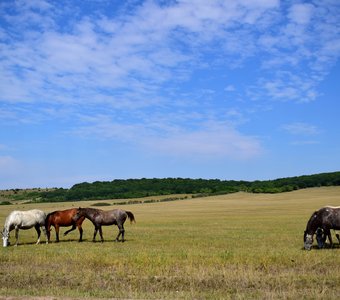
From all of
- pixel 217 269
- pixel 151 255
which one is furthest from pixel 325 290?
pixel 151 255

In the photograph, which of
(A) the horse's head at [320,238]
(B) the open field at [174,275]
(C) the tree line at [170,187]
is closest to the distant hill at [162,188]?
(C) the tree line at [170,187]

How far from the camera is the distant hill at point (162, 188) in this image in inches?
4719

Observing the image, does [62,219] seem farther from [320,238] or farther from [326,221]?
[326,221]

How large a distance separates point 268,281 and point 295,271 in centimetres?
197

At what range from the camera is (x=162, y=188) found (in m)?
138

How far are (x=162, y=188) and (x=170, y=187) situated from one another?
8.35ft

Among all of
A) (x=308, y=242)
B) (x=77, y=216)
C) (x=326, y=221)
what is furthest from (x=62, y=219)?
(x=326, y=221)

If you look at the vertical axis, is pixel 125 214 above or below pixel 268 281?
above

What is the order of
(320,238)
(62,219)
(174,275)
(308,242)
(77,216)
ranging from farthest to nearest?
(62,219) < (77,216) < (320,238) < (308,242) < (174,275)

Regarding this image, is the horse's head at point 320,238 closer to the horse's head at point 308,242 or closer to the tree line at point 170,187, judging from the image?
the horse's head at point 308,242

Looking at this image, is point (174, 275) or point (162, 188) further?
point (162, 188)

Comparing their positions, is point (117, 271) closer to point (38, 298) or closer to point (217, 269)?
point (217, 269)

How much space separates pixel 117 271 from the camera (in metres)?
13.5

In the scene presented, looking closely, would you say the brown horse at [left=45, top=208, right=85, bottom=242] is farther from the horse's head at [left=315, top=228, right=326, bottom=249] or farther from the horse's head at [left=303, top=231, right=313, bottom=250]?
the horse's head at [left=315, top=228, right=326, bottom=249]
